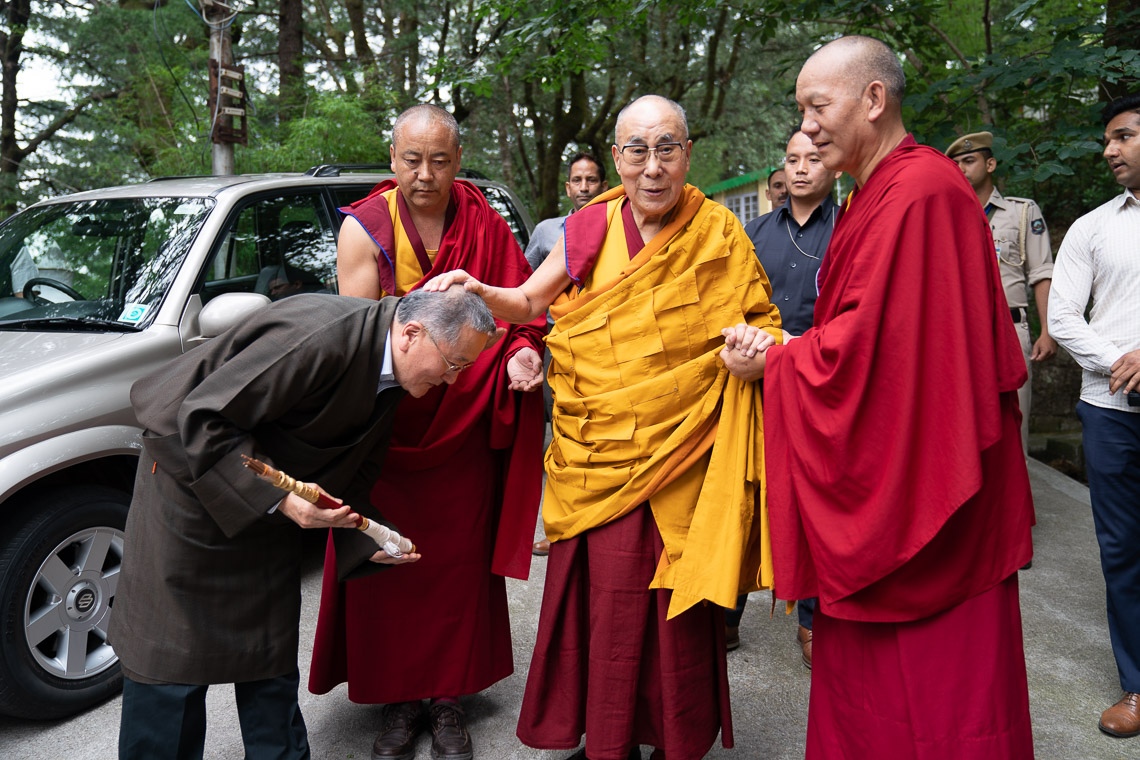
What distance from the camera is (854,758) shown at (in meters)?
2.35

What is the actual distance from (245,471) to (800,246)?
2611mm

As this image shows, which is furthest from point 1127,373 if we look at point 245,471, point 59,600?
point 59,600

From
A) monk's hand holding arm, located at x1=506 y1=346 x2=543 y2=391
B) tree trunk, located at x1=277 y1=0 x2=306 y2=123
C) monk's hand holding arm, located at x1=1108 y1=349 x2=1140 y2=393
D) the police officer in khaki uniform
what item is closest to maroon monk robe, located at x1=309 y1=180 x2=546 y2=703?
monk's hand holding arm, located at x1=506 y1=346 x2=543 y2=391

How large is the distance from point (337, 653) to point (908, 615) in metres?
1.89

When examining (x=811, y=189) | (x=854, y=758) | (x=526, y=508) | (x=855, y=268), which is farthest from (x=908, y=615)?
(x=811, y=189)

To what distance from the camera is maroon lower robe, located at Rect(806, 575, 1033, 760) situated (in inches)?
85.9

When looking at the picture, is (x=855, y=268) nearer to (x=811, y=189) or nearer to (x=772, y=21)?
(x=811, y=189)

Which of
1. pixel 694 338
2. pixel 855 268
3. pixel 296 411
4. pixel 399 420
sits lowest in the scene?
pixel 399 420

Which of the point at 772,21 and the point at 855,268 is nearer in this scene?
the point at 855,268

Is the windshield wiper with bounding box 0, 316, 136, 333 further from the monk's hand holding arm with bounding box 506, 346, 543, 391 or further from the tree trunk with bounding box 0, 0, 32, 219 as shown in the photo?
the tree trunk with bounding box 0, 0, 32, 219

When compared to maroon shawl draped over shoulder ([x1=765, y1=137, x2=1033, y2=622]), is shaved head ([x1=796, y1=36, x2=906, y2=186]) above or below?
above

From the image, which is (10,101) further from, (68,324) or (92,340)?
(92,340)

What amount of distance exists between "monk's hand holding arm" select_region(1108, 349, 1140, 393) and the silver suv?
10.1 feet

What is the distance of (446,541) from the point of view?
310 cm
